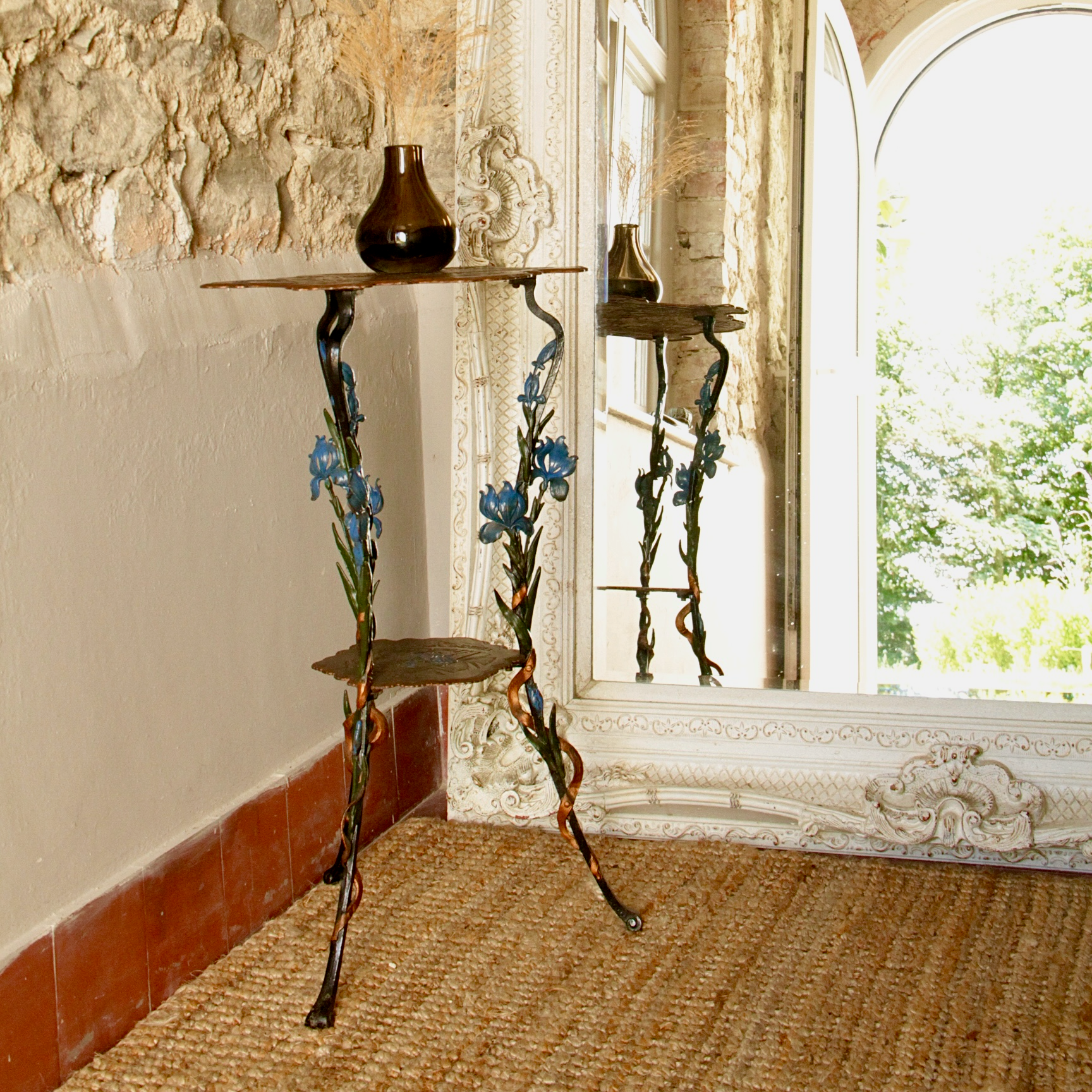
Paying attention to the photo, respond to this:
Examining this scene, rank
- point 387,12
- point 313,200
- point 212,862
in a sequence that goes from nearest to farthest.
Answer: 1. point 212,862
2. point 387,12
3. point 313,200

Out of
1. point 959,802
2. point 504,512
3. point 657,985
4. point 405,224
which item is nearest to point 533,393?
point 504,512

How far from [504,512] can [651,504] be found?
1.59ft

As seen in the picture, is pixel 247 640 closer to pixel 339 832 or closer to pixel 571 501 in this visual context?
pixel 339 832

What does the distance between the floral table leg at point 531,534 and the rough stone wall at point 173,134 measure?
0.46 metres

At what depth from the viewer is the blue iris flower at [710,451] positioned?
6.79ft

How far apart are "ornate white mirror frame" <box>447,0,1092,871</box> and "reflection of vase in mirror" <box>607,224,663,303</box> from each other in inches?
1.7

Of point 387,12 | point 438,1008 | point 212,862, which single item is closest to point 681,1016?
point 438,1008

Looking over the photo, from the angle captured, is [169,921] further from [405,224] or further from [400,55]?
[400,55]

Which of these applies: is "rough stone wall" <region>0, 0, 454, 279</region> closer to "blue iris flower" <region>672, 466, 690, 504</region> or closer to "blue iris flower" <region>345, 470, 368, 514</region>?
"blue iris flower" <region>345, 470, 368, 514</region>

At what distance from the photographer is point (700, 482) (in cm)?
208

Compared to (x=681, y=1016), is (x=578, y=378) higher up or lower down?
higher up

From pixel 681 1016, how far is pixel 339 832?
71 cm

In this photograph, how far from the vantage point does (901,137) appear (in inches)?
78.6

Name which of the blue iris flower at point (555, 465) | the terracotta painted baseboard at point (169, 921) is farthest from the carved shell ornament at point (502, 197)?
the terracotta painted baseboard at point (169, 921)
